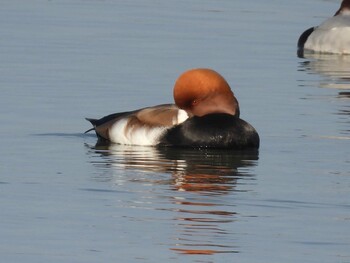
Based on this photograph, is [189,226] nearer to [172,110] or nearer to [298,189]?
[298,189]

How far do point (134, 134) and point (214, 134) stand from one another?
0.79 metres

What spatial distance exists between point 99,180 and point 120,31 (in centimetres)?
1131

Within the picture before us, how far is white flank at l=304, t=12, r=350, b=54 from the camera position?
2273cm

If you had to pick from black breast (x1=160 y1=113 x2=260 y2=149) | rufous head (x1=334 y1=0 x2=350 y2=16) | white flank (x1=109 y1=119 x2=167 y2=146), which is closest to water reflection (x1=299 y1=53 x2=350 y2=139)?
black breast (x1=160 y1=113 x2=260 y2=149)

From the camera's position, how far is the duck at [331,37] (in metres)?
22.2

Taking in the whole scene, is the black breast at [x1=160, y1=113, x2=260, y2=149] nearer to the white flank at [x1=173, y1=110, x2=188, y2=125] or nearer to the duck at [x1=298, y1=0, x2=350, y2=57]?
the white flank at [x1=173, y1=110, x2=188, y2=125]

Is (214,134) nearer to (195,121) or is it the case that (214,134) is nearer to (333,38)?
(195,121)

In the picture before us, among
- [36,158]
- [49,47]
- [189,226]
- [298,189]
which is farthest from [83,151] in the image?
[49,47]

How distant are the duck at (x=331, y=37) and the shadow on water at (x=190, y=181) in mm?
8821

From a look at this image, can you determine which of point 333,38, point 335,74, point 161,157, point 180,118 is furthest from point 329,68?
point 161,157

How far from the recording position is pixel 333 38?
22859mm

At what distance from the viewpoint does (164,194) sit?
1094cm

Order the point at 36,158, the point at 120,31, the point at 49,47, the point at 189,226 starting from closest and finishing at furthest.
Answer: the point at 189,226 < the point at 36,158 < the point at 49,47 < the point at 120,31

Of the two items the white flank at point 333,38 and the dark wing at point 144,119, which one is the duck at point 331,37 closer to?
the white flank at point 333,38
